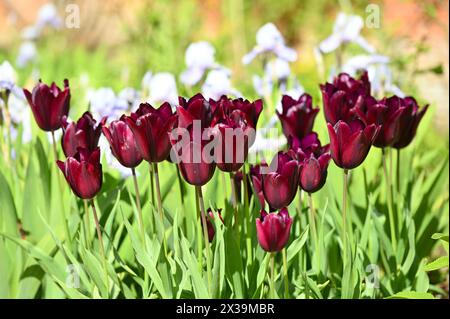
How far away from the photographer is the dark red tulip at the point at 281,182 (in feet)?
3.98

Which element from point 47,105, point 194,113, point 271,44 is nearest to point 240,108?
point 194,113

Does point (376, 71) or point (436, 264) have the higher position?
point (376, 71)

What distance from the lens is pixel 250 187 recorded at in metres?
1.60

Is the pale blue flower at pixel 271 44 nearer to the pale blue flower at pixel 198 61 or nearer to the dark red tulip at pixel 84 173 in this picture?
the pale blue flower at pixel 198 61

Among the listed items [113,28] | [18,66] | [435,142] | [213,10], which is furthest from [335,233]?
[113,28]

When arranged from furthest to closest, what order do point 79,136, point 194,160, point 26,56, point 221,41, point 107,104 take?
point 26,56
point 221,41
point 107,104
point 79,136
point 194,160

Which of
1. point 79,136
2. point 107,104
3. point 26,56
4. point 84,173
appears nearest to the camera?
point 84,173

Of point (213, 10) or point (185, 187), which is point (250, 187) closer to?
point (185, 187)

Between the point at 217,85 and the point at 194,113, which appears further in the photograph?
the point at 217,85

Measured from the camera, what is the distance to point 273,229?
3.94 feet

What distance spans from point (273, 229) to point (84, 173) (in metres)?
0.34

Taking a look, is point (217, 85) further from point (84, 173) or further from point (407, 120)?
point (84, 173)

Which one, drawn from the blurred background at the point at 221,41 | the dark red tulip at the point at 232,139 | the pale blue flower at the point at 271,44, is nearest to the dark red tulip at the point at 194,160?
the dark red tulip at the point at 232,139

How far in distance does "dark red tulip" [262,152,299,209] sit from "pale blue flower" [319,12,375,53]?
117 centimetres
